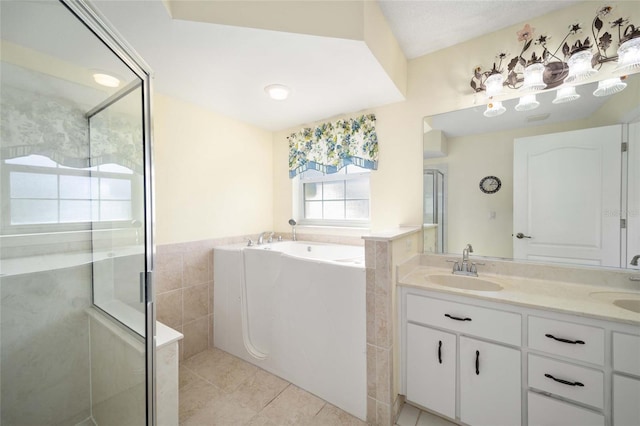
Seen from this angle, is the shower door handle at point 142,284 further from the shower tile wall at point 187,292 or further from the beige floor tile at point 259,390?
the beige floor tile at point 259,390

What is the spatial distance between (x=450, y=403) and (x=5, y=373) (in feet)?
7.22

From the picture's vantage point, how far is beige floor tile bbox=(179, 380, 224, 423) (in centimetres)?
157

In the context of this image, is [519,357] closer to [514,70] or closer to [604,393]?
[604,393]

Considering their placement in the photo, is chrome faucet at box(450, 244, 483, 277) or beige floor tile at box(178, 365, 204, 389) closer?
chrome faucet at box(450, 244, 483, 277)

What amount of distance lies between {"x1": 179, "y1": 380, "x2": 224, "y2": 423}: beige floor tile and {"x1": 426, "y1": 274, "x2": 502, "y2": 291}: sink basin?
173 cm

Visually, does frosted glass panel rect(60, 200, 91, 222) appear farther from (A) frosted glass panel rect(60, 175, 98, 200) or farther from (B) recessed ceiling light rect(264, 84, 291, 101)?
(B) recessed ceiling light rect(264, 84, 291, 101)

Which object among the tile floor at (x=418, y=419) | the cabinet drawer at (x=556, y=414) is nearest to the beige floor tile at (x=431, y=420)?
the tile floor at (x=418, y=419)

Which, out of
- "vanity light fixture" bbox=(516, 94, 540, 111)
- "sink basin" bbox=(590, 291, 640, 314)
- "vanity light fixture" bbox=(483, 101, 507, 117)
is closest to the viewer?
"sink basin" bbox=(590, 291, 640, 314)

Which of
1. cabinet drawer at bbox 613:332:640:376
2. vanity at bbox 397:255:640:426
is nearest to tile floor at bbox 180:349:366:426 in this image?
vanity at bbox 397:255:640:426

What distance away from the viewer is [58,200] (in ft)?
3.77

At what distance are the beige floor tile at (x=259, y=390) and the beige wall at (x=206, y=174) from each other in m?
1.28

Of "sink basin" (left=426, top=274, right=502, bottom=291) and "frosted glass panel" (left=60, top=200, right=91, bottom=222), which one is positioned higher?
"frosted glass panel" (left=60, top=200, right=91, bottom=222)

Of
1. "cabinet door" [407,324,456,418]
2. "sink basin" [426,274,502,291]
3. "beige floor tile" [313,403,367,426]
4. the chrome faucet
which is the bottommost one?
"beige floor tile" [313,403,367,426]

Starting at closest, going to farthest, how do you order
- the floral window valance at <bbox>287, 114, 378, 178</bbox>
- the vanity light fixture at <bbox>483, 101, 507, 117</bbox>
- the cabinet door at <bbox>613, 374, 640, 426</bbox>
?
1. the cabinet door at <bbox>613, 374, 640, 426</bbox>
2. the vanity light fixture at <bbox>483, 101, 507, 117</bbox>
3. the floral window valance at <bbox>287, 114, 378, 178</bbox>
